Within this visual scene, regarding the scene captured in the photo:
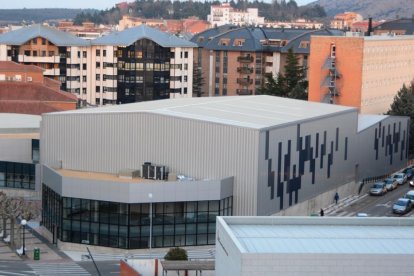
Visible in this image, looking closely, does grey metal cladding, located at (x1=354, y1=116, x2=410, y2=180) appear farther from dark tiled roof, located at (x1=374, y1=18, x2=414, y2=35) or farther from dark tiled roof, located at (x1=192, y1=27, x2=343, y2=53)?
dark tiled roof, located at (x1=374, y1=18, x2=414, y2=35)

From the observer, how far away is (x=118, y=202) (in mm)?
32750

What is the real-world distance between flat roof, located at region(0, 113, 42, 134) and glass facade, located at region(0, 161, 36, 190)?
3.68 m

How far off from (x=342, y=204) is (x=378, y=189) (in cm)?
339

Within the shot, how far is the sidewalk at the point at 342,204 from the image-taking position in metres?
41.2

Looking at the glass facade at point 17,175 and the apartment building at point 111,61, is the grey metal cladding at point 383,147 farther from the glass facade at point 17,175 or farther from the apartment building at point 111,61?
the apartment building at point 111,61

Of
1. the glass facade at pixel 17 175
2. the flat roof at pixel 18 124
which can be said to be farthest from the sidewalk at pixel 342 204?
the flat roof at pixel 18 124

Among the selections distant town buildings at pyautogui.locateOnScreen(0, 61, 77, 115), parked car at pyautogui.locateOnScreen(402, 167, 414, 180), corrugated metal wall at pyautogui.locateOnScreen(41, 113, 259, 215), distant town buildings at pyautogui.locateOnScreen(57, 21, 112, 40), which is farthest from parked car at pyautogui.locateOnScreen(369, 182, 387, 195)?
distant town buildings at pyautogui.locateOnScreen(57, 21, 112, 40)

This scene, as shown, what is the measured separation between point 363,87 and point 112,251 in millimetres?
27623

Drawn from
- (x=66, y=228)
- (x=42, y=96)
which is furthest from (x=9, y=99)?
(x=66, y=228)

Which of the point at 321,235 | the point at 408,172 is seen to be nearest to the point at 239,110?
the point at 408,172

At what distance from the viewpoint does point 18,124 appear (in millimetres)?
47750

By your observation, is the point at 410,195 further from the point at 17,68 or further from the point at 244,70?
the point at 244,70

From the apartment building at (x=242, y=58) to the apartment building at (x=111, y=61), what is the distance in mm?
6829

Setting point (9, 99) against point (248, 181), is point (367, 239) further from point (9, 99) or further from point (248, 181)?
point (9, 99)
